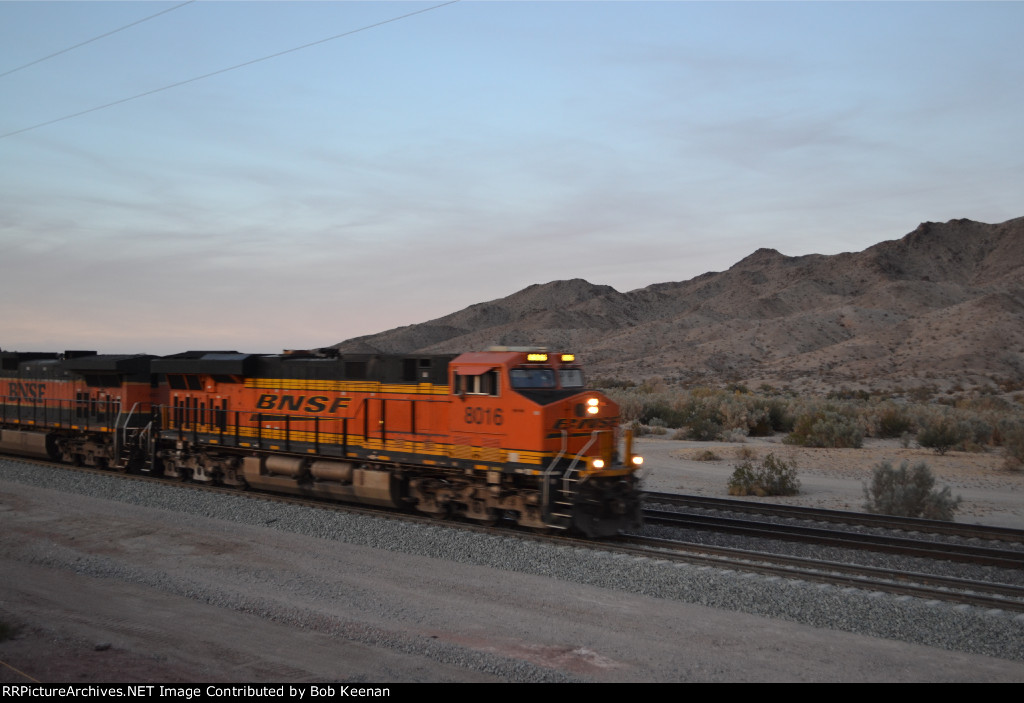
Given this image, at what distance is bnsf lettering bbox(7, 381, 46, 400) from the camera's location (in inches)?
1034

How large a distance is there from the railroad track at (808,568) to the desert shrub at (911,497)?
4.08 m

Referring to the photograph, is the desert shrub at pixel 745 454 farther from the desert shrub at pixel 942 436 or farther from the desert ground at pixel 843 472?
the desert shrub at pixel 942 436

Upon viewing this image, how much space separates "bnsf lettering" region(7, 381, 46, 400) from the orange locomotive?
251 inches

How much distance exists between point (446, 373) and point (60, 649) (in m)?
8.24

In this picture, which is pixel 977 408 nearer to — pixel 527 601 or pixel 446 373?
pixel 446 373

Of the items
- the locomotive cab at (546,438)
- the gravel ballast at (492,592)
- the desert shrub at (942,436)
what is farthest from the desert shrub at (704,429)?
the gravel ballast at (492,592)

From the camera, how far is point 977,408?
4272cm

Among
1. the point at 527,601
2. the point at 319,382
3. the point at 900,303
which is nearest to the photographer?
the point at 527,601

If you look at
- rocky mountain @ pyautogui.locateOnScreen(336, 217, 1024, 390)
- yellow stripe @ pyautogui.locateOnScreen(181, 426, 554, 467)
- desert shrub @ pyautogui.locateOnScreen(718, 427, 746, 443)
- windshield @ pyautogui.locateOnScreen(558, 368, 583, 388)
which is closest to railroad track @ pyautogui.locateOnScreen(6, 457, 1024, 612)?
yellow stripe @ pyautogui.locateOnScreen(181, 426, 554, 467)

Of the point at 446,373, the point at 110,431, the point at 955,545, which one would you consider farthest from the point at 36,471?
the point at 955,545

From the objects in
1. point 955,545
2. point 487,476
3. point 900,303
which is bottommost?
point 955,545

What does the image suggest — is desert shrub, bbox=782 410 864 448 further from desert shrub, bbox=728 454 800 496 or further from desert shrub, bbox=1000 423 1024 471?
desert shrub, bbox=728 454 800 496

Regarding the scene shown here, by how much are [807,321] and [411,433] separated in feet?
280

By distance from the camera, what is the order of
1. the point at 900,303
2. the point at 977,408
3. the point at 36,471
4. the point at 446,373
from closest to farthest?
the point at 446,373 < the point at 36,471 < the point at 977,408 < the point at 900,303
